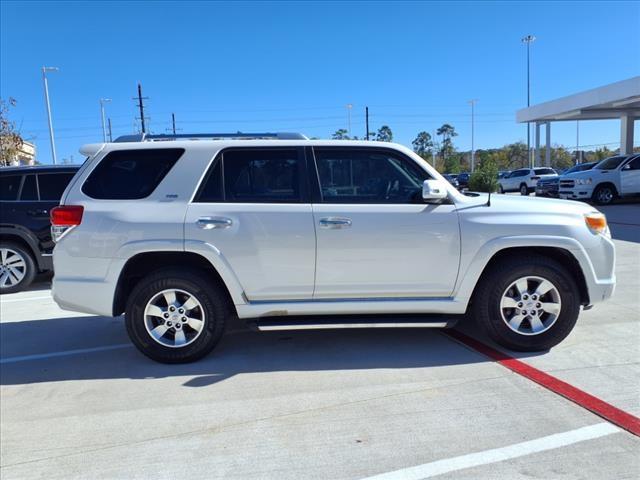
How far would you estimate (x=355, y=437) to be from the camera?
304cm

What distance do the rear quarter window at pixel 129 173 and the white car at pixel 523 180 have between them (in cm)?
2824

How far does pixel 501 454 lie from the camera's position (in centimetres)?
280

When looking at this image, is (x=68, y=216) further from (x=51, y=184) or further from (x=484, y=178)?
(x=484, y=178)

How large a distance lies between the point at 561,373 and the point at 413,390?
1.21 meters

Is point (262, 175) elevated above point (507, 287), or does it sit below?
above

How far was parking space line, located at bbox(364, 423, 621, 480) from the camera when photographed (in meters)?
2.65

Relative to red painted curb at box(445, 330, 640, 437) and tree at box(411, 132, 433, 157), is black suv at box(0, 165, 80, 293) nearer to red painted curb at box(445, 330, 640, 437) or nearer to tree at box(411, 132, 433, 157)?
red painted curb at box(445, 330, 640, 437)

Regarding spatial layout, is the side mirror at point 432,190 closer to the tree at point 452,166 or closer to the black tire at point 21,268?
the black tire at point 21,268

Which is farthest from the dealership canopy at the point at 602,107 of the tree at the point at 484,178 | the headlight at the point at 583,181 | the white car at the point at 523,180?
the headlight at the point at 583,181

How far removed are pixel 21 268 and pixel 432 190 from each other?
21.1 feet

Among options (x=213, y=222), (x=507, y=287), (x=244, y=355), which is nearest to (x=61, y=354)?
(x=244, y=355)

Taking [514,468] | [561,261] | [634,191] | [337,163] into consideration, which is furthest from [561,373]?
[634,191]

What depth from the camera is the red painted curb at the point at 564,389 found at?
310cm

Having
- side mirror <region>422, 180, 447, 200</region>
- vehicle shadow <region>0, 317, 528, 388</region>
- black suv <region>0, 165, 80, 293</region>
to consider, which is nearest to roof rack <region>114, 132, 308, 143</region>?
side mirror <region>422, 180, 447, 200</region>
